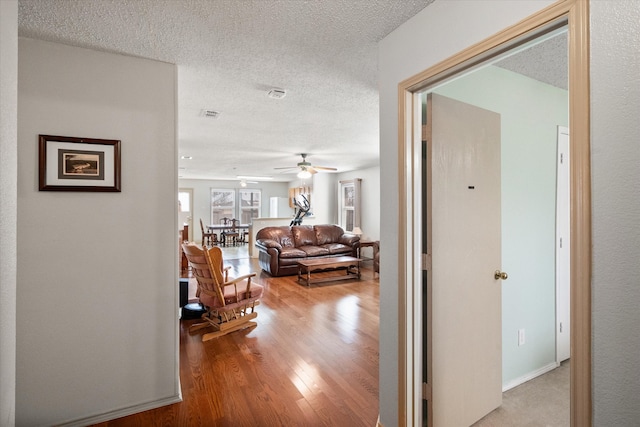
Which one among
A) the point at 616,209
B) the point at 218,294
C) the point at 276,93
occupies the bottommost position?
the point at 218,294

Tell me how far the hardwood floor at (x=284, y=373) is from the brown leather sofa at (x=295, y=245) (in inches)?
81.1

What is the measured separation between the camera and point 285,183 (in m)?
13.3

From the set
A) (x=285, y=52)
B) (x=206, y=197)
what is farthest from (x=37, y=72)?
(x=206, y=197)

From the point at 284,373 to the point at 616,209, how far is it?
2.45m

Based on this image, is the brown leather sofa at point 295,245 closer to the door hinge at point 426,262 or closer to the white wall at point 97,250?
the white wall at point 97,250

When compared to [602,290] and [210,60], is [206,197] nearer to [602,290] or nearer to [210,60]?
[210,60]

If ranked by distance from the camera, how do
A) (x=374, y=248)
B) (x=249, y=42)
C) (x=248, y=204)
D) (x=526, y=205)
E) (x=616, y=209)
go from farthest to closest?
(x=248, y=204), (x=374, y=248), (x=526, y=205), (x=249, y=42), (x=616, y=209)

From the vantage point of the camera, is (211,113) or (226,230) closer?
(211,113)

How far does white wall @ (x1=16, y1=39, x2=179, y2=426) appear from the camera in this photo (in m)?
1.88

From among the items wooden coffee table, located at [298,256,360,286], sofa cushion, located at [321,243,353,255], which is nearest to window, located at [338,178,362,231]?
sofa cushion, located at [321,243,353,255]

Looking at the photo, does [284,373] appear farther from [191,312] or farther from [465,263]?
[191,312]

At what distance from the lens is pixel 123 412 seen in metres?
2.09

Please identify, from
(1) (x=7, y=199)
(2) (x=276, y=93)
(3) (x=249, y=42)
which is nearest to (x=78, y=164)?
(1) (x=7, y=199)

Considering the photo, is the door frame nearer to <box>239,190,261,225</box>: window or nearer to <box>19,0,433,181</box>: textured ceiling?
<box>19,0,433,181</box>: textured ceiling
